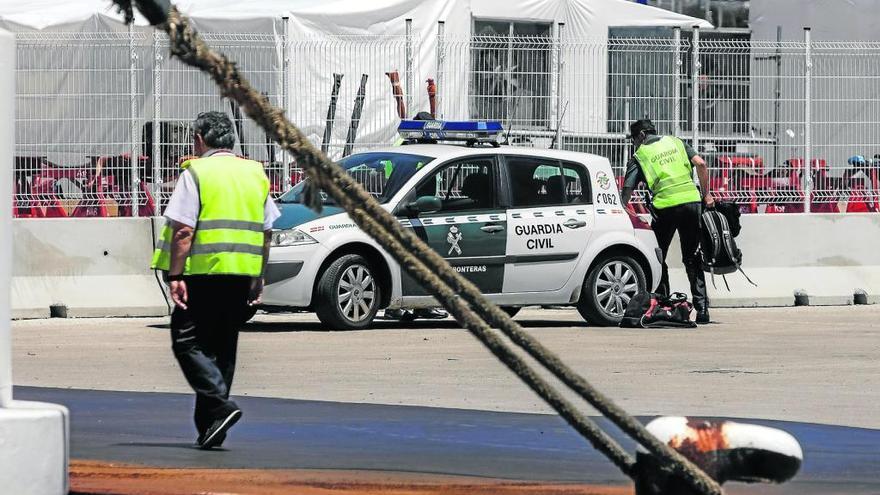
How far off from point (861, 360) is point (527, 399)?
3497mm

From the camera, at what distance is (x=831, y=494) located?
23.0 ft

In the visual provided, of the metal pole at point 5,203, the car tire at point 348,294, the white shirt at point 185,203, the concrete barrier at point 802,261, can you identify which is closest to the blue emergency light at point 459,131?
the car tire at point 348,294

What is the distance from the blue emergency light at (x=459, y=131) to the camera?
16266mm

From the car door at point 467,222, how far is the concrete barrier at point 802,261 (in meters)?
3.29

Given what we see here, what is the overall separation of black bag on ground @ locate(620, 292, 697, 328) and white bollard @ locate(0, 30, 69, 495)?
9.99 m

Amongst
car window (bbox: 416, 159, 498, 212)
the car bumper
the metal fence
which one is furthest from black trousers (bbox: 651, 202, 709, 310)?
the car bumper

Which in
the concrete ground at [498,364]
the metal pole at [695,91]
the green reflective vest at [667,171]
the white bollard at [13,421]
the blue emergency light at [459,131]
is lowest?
the concrete ground at [498,364]

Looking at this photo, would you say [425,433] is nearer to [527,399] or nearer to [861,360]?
[527,399]

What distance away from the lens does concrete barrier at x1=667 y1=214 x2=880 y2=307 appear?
60.4 ft

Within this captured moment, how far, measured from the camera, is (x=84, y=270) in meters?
16.7

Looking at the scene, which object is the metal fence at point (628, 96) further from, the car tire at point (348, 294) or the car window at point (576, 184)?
the car tire at point (348, 294)

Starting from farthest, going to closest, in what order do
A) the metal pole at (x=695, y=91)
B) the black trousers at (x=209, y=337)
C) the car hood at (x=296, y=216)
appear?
the metal pole at (x=695, y=91) → the car hood at (x=296, y=216) → the black trousers at (x=209, y=337)

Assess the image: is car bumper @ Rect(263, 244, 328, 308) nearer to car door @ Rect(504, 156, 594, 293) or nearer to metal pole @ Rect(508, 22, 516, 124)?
car door @ Rect(504, 156, 594, 293)

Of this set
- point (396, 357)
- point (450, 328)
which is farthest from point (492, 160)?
point (396, 357)
